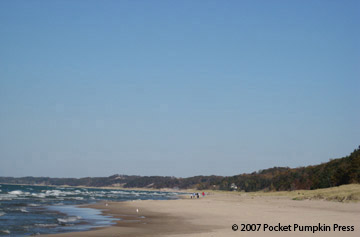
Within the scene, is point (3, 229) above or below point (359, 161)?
below

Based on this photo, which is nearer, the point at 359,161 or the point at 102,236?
the point at 102,236

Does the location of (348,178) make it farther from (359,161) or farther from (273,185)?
(273,185)

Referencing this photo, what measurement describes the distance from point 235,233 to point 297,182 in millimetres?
94527

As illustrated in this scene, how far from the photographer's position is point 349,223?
Answer: 2048 centimetres

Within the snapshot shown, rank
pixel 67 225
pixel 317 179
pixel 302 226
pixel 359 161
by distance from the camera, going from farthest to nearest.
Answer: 1. pixel 317 179
2. pixel 359 161
3. pixel 67 225
4. pixel 302 226

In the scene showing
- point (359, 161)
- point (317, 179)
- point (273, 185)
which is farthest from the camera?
point (273, 185)

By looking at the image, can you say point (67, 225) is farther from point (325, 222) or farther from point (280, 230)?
point (325, 222)

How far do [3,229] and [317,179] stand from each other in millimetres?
76648

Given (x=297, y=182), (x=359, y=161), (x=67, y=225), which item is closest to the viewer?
(x=67, y=225)

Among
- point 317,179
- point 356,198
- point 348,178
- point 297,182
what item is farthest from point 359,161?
point 297,182

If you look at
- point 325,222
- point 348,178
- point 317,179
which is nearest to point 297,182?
point 317,179

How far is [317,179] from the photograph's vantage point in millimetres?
87438

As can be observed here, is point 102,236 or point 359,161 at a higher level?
point 359,161

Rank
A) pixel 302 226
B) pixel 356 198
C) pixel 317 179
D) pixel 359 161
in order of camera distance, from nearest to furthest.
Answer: pixel 302 226, pixel 356 198, pixel 359 161, pixel 317 179
